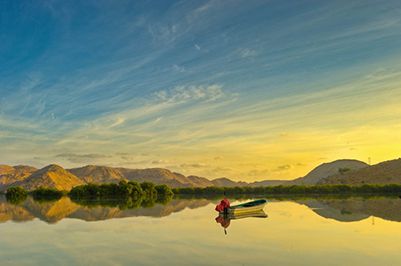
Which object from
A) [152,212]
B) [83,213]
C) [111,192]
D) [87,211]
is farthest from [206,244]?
[111,192]

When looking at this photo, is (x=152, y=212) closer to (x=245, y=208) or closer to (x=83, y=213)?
(x=83, y=213)

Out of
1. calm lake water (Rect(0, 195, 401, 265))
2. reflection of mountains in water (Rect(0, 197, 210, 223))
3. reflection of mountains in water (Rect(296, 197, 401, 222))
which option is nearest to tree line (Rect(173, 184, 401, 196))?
reflection of mountains in water (Rect(296, 197, 401, 222))

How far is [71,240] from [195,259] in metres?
12.8

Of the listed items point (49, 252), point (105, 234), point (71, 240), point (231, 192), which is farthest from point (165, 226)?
point (231, 192)

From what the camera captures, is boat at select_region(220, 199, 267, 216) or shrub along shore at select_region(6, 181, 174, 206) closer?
boat at select_region(220, 199, 267, 216)

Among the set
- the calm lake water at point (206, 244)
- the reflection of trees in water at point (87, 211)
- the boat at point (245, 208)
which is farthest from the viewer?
the reflection of trees in water at point (87, 211)

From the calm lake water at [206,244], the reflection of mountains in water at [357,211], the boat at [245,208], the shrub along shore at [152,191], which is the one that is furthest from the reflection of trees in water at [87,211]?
the shrub along shore at [152,191]

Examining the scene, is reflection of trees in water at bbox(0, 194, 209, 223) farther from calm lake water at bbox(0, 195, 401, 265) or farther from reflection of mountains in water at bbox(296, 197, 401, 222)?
reflection of mountains in water at bbox(296, 197, 401, 222)

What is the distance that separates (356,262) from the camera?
21.6 m

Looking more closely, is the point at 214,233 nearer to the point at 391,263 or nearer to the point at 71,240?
the point at 71,240

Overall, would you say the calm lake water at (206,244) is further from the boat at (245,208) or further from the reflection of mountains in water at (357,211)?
the boat at (245,208)

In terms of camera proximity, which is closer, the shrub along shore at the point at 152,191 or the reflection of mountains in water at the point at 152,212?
the reflection of mountains in water at the point at 152,212

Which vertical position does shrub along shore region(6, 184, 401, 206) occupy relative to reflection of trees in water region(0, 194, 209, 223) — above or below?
above

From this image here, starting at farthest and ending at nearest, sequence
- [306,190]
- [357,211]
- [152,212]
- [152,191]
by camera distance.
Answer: [306,190]
[152,191]
[152,212]
[357,211]
